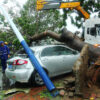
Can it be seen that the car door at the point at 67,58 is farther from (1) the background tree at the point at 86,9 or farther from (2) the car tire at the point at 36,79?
(1) the background tree at the point at 86,9

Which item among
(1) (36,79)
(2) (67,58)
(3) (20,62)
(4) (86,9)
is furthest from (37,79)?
(4) (86,9)

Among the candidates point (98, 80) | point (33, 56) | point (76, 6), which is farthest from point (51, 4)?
point (98, 80)

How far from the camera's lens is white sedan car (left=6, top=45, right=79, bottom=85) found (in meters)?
5.47

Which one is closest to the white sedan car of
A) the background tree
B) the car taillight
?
the car taillight

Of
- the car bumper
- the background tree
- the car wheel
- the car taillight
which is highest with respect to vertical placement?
the background tree

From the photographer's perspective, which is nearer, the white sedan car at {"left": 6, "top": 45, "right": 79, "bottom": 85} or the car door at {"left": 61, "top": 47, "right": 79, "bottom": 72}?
the white sedan car at {"left": 6, "top": 45, "right": 79, "bottom": 85}

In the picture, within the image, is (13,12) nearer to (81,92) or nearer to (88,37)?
(88,37)

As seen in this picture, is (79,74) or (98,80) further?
(98,80)

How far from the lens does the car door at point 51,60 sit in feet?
19.6

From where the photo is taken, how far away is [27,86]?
5.93 m

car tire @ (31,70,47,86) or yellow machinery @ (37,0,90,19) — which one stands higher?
yellow machinery @ (37,0,90,19)

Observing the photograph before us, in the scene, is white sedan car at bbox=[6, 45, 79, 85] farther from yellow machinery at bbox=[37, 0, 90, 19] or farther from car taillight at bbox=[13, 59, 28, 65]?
yellow machinery at bbox=[37, 0, 90, 19]

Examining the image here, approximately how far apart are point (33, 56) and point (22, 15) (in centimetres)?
717

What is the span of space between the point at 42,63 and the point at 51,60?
48 centimetres
